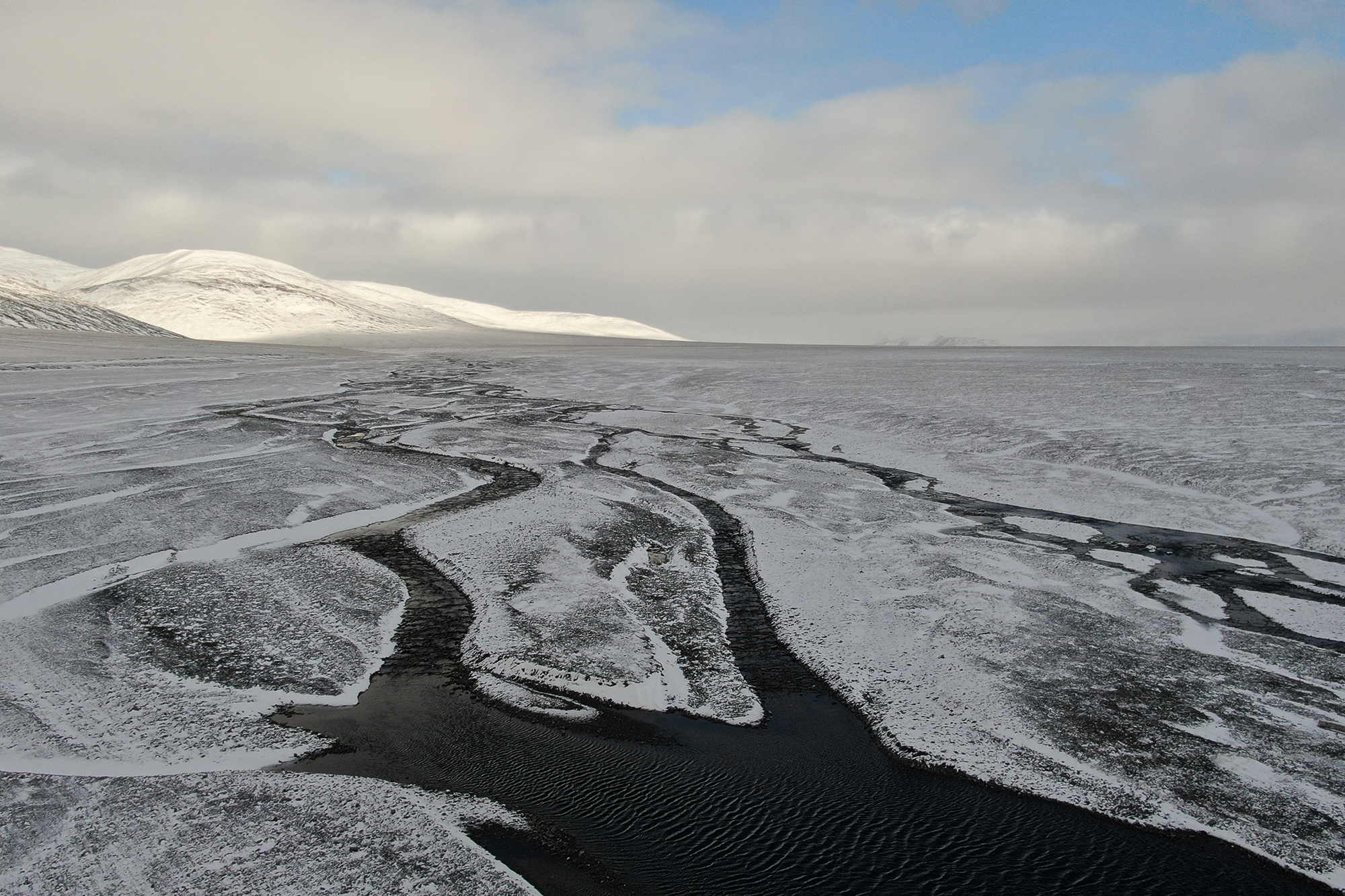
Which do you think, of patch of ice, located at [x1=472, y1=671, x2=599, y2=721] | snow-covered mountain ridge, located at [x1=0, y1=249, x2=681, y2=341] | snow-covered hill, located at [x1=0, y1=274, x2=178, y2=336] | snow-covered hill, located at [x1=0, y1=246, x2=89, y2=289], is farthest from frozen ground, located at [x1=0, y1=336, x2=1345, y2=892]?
snow-covered hill, located at [x1=0, y1=246, x2=89, y2=289]

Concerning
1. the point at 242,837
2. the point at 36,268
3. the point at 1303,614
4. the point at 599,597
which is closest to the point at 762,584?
the point at 599,597

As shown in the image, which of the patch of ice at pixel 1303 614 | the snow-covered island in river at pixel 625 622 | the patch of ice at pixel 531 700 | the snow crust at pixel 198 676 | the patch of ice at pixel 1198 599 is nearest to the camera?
the snow crust at pixel 198 676

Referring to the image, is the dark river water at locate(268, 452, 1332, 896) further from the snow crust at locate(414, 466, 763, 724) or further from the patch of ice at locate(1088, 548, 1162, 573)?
the patch of ice at locate(1088, 548, 1162, 573)

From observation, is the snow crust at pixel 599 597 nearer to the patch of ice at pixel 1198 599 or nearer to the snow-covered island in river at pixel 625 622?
the snow-covered island in river at pixel 625 622

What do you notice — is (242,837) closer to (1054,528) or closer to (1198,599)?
(1198,599)

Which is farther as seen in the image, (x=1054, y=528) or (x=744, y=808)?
(x=1054, y=528)

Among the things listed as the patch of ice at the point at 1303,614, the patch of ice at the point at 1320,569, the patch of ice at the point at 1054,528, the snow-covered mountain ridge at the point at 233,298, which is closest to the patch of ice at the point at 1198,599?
the patch of ice at the point at 1303,614

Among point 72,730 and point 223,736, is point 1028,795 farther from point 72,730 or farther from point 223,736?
point 72,730
